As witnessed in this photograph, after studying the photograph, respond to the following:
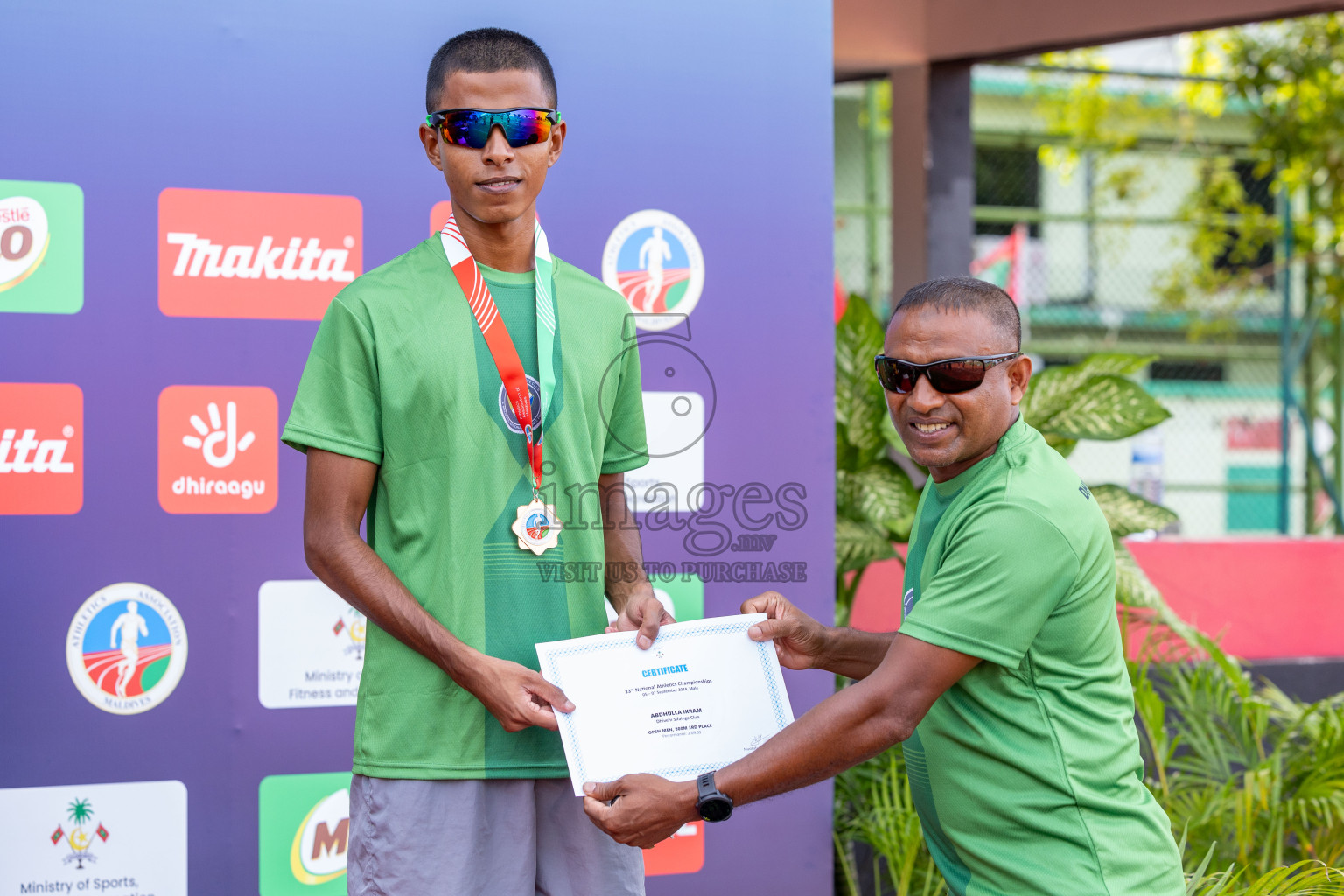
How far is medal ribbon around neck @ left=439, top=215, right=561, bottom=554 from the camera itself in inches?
79.5

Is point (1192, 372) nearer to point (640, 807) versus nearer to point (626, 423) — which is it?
point (626, 423)

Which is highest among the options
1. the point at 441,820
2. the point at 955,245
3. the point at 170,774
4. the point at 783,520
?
the point at 955,245

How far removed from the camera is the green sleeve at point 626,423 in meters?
2.27

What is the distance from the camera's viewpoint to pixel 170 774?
313 centimetres

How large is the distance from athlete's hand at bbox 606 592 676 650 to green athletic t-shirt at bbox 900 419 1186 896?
459 millimetres

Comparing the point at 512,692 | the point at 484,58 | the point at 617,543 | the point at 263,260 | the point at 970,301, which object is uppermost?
the point at 484,58

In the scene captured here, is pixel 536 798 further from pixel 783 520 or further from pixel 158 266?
pixel 158 266

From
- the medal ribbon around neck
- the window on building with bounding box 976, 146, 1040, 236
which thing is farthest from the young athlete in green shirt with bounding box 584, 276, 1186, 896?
the window on building with bounding box 976, 146, 1040, 236

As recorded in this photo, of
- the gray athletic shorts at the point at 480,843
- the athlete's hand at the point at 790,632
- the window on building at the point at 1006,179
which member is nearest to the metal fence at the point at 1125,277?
the window on building at the point at 1006,179

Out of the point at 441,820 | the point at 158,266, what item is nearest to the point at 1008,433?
the point at 441,820

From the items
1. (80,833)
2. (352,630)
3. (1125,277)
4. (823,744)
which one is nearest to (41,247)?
(352,630)

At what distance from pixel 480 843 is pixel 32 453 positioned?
73.1 inches

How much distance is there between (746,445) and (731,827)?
1.14 meters

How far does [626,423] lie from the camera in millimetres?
2297
